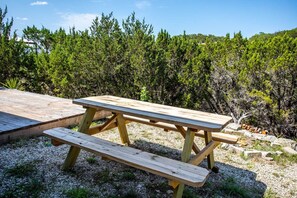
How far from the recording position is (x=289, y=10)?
7215 mm

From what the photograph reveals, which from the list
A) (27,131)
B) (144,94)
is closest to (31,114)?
(27,131)

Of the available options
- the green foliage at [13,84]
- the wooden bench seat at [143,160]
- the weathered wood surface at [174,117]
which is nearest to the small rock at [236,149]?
the weathered wood surface at [174,117]

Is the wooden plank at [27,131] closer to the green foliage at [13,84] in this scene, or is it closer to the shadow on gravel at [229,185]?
the shadow on gravel at [229,185]

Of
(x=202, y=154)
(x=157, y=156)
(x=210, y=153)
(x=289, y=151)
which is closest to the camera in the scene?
(x=157, y=156)

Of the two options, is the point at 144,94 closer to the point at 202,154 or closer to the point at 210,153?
the point at 210,153

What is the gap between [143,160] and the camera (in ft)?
6.40

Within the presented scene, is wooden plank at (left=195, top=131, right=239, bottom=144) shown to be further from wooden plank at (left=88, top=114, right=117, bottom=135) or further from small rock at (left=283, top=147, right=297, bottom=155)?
small rock at (left=283, top=147, right=297, bottom=155)

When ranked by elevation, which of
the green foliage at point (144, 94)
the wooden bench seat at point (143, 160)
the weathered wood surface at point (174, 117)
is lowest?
the wooden bench seat at point (143, 160)

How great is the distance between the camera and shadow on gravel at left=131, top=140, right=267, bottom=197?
7.93ft

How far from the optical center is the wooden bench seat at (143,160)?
5.63 ft

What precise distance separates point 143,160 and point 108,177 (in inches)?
31.3

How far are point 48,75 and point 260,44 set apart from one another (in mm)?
5514

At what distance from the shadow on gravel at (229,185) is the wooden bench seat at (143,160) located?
58cm

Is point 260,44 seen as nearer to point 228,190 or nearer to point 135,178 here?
point 228,190
